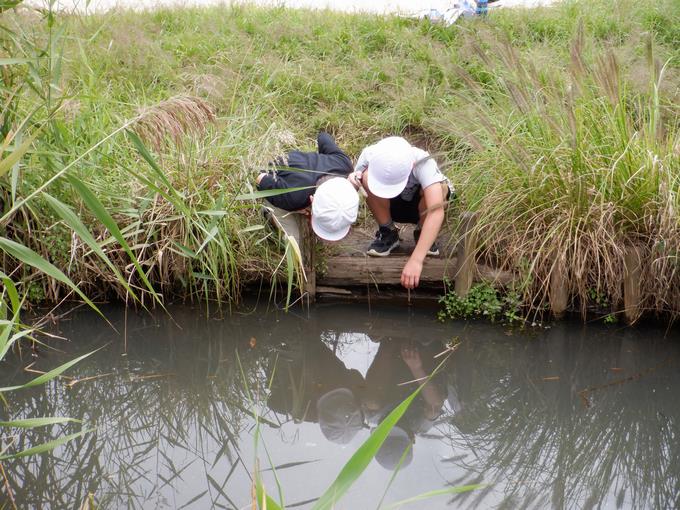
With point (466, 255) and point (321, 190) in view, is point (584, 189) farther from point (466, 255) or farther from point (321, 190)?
point (321, 190)

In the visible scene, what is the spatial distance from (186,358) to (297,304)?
0.76 m

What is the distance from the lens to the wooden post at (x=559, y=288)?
3824 millimetres

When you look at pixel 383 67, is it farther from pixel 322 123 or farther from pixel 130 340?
pixel 130 340

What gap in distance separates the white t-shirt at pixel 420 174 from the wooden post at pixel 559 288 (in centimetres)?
70

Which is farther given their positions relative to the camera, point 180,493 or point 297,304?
point 297,304

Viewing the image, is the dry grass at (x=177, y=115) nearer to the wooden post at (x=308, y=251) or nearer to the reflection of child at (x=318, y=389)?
the wooden post at (x=308, y=251)

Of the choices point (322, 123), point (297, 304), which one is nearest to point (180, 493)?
point (297, 304)

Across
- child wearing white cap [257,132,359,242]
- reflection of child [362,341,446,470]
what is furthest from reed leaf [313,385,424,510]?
child wearing white cap [257,132,359,242]

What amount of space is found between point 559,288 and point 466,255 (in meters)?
0.49

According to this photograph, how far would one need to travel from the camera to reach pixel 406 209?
166 inches

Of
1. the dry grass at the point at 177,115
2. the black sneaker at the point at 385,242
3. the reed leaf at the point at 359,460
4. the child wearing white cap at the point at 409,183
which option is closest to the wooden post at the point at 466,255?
the child wearing white cap at the point at 409,183

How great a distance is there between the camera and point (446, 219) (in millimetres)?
4316

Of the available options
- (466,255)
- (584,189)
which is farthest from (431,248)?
(584,189)

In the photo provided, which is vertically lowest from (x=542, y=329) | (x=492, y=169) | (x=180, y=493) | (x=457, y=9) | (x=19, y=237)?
(x=180, y=493)
